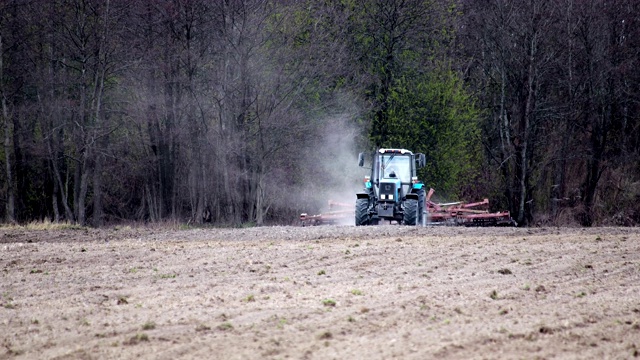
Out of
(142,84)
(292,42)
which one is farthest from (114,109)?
(292,42)

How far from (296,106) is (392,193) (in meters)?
10.3

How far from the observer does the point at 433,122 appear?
3972 centimetres

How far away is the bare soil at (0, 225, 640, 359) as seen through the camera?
32.1 ft

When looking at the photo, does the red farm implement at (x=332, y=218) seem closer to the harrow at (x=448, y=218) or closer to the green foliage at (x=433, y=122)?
the harrow at (x=448, y=218)

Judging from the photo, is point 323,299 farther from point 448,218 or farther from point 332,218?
point 448,218

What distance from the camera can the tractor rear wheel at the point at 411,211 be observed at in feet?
88.6

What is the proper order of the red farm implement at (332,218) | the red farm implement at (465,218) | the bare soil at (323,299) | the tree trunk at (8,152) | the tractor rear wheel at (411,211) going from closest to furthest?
the bare soil at (323,299)
the tractor rear wheel at (411,211)
the red farm implement at (465,218)
the red farm implement at (332,218)
the tree trunk at (8,152)

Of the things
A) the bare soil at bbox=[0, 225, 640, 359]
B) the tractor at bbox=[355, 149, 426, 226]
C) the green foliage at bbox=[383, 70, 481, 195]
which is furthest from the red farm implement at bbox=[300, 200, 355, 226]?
the bare soil at bbox=[0, 225, 640, 359]

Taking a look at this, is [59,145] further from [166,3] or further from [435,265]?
[435,265]

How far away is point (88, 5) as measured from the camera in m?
35.2

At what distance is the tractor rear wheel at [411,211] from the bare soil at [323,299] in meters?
5.65

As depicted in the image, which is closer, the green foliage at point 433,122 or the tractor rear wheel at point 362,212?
the tractor rear wheel at point 362,212

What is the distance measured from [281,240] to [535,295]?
369 inches

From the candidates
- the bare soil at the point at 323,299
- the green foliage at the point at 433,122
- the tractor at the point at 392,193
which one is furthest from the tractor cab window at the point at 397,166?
the green foliage at the point at 433,122
